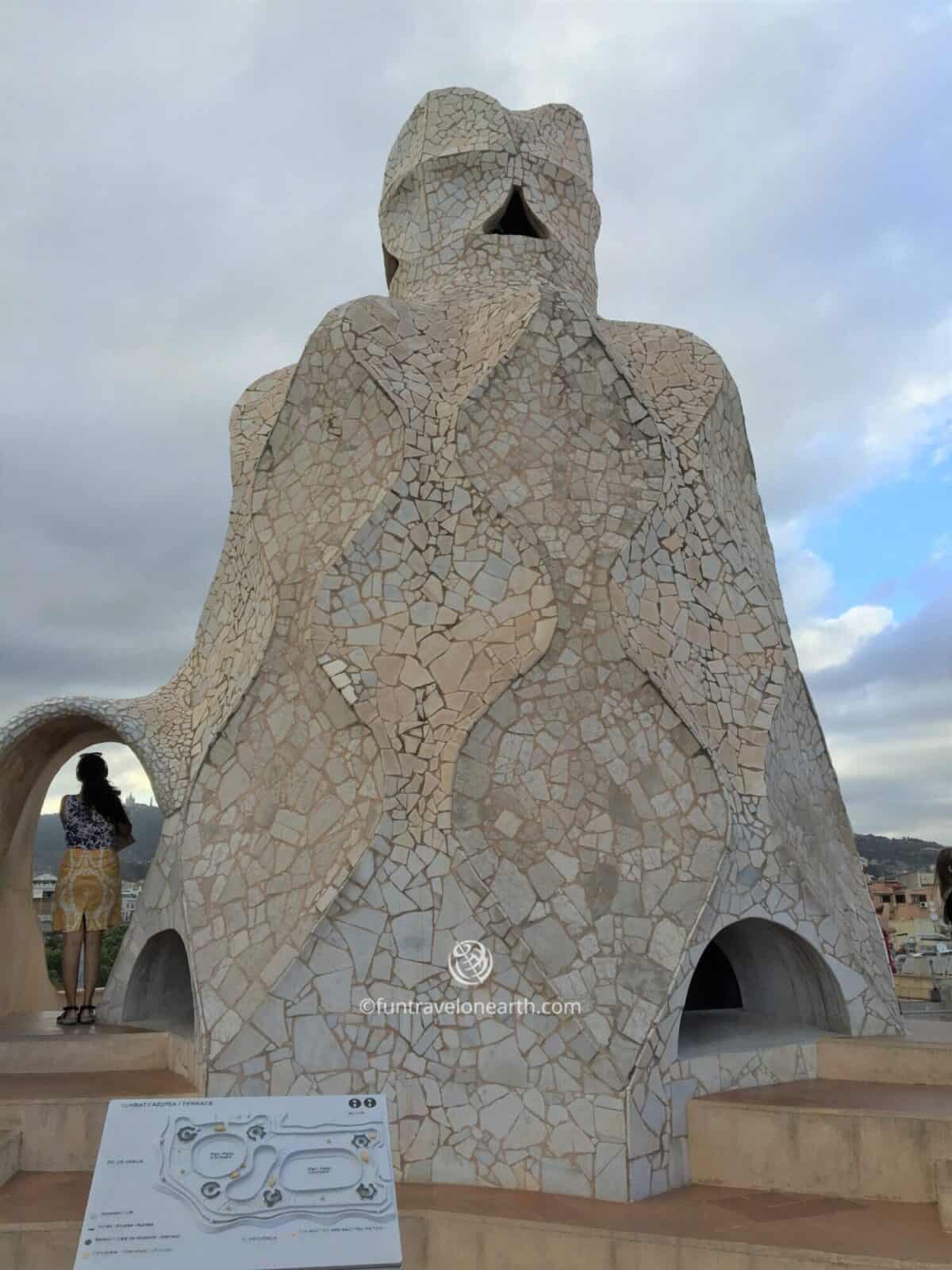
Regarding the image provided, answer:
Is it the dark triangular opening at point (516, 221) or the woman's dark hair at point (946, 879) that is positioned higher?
the dark triangular opening at point (516, 221)

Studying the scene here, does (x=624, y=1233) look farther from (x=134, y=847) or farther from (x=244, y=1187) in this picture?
(x=134, y=847)

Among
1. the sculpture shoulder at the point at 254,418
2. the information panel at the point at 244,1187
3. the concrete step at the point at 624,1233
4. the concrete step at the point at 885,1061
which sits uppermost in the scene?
the sculpture shoulder at the point at 254,418

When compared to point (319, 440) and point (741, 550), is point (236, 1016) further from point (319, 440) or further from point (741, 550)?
point (741, 550)

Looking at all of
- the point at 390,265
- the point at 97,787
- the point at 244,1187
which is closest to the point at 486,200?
the point at 390,265

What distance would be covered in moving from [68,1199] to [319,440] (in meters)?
4.92

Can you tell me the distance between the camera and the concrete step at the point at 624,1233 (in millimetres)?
4258

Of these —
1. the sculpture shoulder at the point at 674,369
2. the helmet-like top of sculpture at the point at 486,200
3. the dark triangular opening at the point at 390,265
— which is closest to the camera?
the sculpture shoulder at the point at 674,369

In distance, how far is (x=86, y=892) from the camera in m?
7.44

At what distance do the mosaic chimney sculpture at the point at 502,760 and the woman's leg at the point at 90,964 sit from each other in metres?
0.24

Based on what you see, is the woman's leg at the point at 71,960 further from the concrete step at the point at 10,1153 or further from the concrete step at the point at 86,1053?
the concrete step at the point at 10,1153

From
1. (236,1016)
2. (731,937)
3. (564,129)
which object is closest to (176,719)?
(236,1016)

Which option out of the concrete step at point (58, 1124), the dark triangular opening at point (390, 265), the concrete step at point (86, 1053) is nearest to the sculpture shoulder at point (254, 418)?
the dark triangular opening at point (390, 265)

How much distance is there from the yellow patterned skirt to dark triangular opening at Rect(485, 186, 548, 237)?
20.6ft

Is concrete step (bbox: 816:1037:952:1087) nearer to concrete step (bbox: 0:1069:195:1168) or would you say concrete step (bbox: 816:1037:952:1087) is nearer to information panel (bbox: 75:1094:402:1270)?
concrete step (bbox: 0:1069:195:1168)
